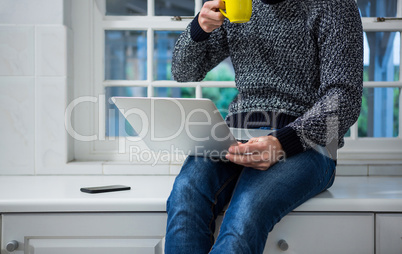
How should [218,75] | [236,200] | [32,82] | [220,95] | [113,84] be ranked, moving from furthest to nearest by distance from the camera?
[220,95], [218,75], [113,84], [32,82], [236,200]

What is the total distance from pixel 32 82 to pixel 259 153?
3.74 feet

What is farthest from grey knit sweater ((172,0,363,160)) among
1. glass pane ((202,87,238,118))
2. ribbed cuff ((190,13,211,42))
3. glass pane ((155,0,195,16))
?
glass pane ((202,87,238,118))

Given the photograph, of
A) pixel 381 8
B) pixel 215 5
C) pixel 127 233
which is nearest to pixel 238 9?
pixel 215 5

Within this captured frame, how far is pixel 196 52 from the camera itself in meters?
1.46

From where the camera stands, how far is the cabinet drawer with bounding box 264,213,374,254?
127cm

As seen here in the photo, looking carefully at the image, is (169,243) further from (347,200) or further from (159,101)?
(347,200)

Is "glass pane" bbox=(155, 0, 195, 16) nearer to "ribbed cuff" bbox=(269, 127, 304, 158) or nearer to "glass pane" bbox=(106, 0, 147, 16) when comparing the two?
"glass pane" bbox=(106, 0, 147, 16)

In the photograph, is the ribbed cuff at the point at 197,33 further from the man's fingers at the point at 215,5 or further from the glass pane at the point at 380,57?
the glass pane at the point at 380,57

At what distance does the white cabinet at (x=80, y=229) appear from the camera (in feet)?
4.26

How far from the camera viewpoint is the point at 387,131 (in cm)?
210

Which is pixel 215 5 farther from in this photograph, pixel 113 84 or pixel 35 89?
pixel 35 89

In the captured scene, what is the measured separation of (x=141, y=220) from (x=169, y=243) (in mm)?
226

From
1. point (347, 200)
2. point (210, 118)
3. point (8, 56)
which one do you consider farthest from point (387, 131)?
point (8, 56)

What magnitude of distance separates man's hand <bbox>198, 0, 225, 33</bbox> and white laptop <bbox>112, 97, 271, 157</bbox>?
33cm
